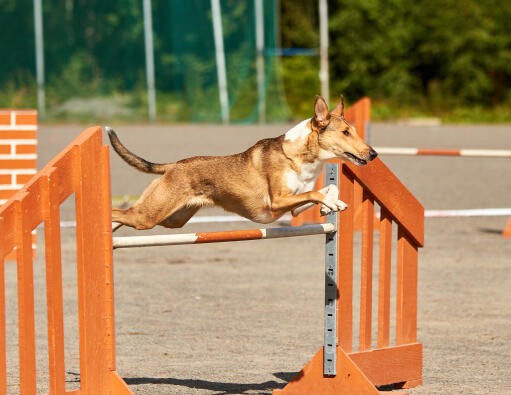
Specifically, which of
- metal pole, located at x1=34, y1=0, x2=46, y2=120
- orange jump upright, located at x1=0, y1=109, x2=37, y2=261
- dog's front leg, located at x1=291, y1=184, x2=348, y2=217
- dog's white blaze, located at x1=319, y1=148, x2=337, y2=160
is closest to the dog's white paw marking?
dog's front leg, located at x1=291, y1=184, x2=348, y2=217

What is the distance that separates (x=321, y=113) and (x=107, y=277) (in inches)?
64.6

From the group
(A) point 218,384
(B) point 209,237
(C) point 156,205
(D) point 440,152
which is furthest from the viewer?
(D) point 440,152

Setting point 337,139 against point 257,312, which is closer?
point 337,139

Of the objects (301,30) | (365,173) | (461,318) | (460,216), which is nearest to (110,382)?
(365,173)

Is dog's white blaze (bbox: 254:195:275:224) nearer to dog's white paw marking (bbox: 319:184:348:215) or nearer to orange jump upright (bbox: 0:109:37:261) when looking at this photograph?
dog's white paw marking (bbox: 319:184:348:215)

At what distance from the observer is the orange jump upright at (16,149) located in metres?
9.61

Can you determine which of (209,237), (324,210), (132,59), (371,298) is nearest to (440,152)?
(371,298)

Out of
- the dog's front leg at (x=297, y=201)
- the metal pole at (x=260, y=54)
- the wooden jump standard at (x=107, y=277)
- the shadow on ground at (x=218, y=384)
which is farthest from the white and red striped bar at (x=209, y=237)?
the metal pole at (x=260, y=54)

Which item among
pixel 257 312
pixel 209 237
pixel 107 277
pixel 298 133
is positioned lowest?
pixel 257 312

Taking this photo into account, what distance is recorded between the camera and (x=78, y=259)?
14.6ft

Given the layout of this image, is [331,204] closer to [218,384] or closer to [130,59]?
[218,384]

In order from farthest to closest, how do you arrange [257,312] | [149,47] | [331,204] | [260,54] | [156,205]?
[260,54] < [149,47] < [257,312] < [156,205] < [331,204]

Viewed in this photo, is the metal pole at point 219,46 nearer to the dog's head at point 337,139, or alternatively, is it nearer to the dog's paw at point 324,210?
the dog's head at point 337,139

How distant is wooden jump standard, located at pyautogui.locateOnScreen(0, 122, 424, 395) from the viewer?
416 centimetres
